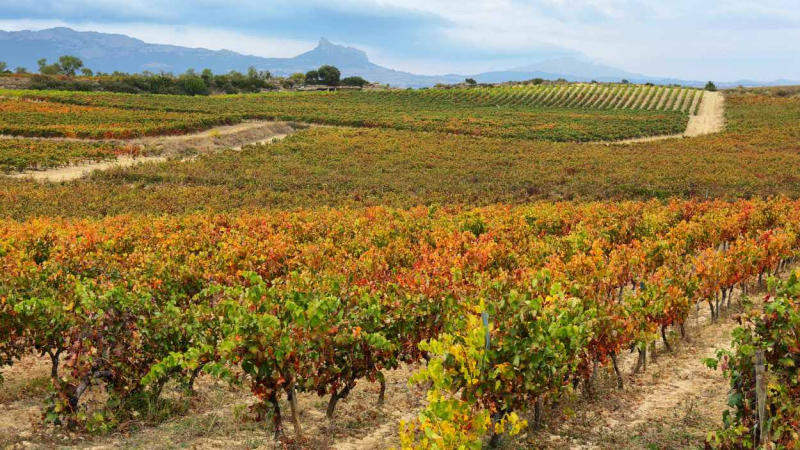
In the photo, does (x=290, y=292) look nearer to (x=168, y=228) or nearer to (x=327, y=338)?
(x=327, y=338)

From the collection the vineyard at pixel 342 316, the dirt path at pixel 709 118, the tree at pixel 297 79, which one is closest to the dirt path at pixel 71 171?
the vineyard at pixel 342 316

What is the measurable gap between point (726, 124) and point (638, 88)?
44469 millimetres

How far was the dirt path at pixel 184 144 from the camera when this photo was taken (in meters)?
37.4

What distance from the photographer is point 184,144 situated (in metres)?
49.2

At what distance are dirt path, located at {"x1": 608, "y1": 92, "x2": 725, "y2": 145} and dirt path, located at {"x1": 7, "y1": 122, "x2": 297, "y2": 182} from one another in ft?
127

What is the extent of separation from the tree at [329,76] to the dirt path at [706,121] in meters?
85.9

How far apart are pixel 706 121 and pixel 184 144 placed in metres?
73.3

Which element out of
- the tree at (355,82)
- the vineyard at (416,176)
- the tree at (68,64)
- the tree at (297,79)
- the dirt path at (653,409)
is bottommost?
the dirt path at (653,409)

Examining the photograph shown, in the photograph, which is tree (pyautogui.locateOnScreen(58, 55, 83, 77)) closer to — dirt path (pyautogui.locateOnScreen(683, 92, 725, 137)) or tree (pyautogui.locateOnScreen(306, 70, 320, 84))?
tree (pyautogui.locateOnScreen(306, 70, 320, 84))

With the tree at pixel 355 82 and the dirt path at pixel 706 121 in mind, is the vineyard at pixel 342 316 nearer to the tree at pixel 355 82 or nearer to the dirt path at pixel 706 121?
the dirt path at pixel 706 121

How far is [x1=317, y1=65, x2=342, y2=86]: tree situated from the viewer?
470 feet

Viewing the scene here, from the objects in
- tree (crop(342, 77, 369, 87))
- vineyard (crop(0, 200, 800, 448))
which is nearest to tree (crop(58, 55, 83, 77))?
tree (crop(342, 77, 369, 87))

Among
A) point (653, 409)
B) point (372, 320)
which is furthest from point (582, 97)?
point (372, 320)

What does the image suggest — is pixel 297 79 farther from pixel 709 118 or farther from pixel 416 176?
pixel 416 176
